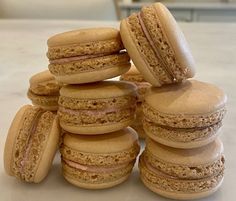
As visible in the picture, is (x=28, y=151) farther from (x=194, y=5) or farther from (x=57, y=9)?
(x=194, y=5)

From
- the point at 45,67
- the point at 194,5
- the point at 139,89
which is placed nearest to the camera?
the point at 139,89

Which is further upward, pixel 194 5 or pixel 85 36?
pixel 85 36

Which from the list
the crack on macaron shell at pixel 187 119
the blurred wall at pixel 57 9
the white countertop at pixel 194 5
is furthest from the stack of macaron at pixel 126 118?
the white countertop at pixel 194 5

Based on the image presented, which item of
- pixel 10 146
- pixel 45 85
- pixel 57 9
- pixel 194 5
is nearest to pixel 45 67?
pixel 45 85

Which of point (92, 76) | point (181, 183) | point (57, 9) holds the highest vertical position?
point (92, 76)

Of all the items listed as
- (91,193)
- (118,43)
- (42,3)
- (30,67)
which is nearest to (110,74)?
(118,43)

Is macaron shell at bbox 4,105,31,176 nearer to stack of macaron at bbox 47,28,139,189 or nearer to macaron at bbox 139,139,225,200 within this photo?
stack of macaron at bbox 47,28,139,189
